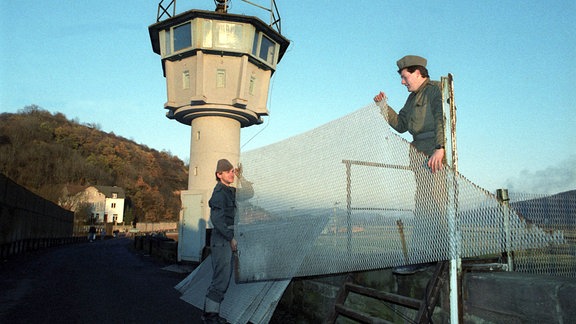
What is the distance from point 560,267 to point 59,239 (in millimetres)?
38073

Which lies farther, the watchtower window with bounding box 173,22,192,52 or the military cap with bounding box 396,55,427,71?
the watchtower window with bounding box 173,22,192,52

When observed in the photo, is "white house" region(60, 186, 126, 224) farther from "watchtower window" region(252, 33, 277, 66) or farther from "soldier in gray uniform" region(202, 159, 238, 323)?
"soldier in gray uniform" region(202, 159, 238, 323)

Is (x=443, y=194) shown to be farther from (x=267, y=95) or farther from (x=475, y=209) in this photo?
(x=267, y=95)

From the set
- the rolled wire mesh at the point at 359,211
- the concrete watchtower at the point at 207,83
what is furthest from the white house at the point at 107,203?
the rolled wire mesh at the point at 359,211

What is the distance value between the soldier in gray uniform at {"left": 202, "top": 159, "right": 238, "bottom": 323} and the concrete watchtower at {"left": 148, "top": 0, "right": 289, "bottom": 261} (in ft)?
33.9

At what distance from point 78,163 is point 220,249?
9120 cm

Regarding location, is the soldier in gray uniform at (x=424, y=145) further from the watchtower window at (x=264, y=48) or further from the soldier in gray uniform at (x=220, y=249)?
the watchtower window at (x=264, y=48)

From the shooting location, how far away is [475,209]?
9.85 feet

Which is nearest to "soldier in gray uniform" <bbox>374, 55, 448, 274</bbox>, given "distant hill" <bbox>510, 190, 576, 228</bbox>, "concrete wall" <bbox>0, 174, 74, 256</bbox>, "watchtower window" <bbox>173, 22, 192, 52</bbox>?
"distant hill" <bbox>510, 190, 576, 228</bbox>

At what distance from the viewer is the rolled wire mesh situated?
303 cm

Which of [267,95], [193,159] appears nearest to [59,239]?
[193,159]

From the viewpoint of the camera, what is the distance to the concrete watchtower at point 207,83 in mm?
15586

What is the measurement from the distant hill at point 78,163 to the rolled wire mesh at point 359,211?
201 ft

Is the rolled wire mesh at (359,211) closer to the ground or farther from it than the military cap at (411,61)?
closer to the ground
